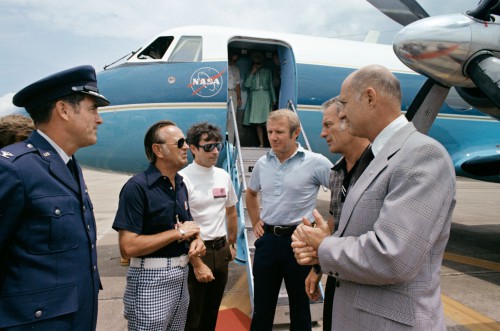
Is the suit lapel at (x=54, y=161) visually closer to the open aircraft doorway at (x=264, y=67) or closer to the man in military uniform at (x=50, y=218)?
the man in military uniform at (x=50, y=218)

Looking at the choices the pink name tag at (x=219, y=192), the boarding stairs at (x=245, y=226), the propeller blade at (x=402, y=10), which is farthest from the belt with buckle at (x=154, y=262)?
the propeller blade at (x=402, y=10)

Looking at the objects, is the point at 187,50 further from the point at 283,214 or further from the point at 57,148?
the point at 57,148

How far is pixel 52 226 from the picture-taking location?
1.44 meters

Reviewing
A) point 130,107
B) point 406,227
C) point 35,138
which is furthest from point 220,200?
point 130,107

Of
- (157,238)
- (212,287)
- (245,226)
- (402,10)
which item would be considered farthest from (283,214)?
(402,10)

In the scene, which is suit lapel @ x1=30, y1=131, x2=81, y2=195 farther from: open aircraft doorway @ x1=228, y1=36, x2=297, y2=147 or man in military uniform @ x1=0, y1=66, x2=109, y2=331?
open aircraft doorway @ x1=228, y1=36, x2=297, y2=147

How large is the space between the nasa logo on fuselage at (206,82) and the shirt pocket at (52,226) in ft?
15.4

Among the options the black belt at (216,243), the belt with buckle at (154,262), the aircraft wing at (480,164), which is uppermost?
the belt with buckle at (154,262)

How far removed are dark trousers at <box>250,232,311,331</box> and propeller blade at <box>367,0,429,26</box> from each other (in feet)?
14.0

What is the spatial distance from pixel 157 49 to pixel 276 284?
5.31 metres

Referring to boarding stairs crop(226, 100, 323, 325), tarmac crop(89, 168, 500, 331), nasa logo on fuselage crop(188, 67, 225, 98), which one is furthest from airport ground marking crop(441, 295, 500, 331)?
nasa logo on fuselage crop(188, 67, 225, 98)

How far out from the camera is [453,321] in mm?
3830

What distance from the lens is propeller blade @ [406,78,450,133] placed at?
438 centimetres

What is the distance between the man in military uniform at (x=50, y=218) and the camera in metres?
1.35
